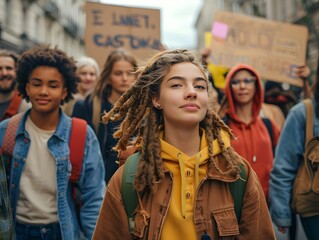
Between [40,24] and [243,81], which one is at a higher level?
[40,24]

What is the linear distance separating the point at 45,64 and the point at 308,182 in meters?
1.92

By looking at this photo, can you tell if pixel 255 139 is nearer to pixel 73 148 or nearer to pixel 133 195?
pixel 73 148

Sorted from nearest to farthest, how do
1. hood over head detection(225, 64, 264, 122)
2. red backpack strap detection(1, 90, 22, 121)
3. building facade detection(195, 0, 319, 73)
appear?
red backpack strap detection(1, 90, 22, 121) < hood over head detection(225, 64, 264, 122) < building facade detection(195, 0, 319, 73)

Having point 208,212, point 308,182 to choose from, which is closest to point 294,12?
point 308,182

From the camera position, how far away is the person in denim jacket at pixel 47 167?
2826 millimetres

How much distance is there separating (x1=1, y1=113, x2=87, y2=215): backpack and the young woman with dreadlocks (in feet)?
2.55

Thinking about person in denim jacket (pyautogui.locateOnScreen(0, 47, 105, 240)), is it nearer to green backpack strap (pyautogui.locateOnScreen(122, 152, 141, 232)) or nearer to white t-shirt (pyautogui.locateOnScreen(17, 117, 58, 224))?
white t-shirt (pyautogui.locateOnScreen(17, 117, 58, 224))

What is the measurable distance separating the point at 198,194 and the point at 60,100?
148cm

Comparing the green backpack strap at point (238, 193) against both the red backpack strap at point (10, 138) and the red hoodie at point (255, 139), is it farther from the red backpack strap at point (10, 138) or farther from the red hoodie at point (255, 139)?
the red hoodie at point (255, 139)

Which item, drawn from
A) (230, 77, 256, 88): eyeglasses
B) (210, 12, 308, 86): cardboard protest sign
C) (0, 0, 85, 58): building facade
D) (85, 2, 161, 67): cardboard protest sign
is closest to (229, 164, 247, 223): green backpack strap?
(230, 77, 256, 88): eyeglasses

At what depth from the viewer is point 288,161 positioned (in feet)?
10.7

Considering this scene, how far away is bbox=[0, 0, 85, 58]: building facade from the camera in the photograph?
86.3 ft

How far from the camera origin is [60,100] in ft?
10.4

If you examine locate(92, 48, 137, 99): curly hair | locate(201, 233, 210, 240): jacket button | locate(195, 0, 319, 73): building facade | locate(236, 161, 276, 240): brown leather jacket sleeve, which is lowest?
locate(201, 233, 210, 240): jacket button
